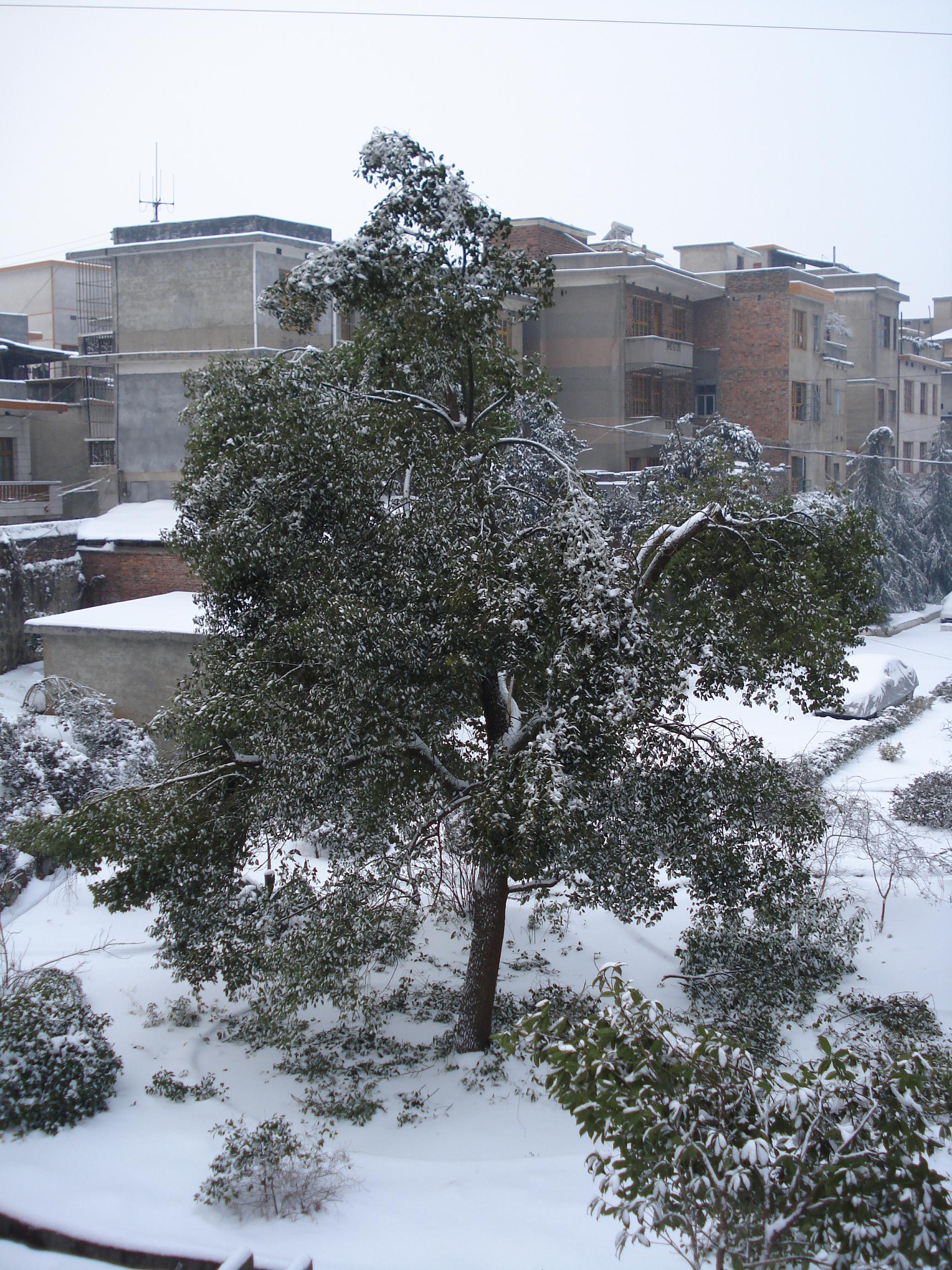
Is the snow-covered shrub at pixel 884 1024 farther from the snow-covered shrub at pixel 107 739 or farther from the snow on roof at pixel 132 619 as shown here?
the snow on roof at pixel 132 619

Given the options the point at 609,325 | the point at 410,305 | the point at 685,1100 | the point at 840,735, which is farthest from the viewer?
the point at 609,325

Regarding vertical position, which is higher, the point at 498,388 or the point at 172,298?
the point at 172,298

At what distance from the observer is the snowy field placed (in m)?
6.68

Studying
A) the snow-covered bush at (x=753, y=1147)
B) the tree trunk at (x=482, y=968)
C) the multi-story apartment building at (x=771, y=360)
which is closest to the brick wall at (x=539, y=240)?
the multi-story apartment building at (x=771, y=360)

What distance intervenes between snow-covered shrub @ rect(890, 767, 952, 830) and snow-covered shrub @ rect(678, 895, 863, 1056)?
172 inches

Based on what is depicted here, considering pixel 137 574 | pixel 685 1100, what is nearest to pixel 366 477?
pixel 685 1100

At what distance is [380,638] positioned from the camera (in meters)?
7.68

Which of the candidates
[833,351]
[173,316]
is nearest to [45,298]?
[173,316]

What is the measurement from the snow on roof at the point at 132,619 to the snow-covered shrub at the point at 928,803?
482 inches

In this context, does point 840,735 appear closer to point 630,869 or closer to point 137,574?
point 630,869

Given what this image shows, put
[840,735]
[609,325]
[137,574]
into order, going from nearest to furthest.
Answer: [840,735] < [137,574] < [609,325]

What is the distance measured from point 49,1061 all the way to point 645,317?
32.2 m

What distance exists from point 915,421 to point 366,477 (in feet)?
163

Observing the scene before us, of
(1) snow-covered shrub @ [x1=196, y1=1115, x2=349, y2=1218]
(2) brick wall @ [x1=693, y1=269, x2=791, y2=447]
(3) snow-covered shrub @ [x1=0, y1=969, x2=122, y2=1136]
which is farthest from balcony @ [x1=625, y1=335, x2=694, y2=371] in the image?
(1) snow-covered shrub @ [x1=196, y1=1115, x2=349, y2=1218]
